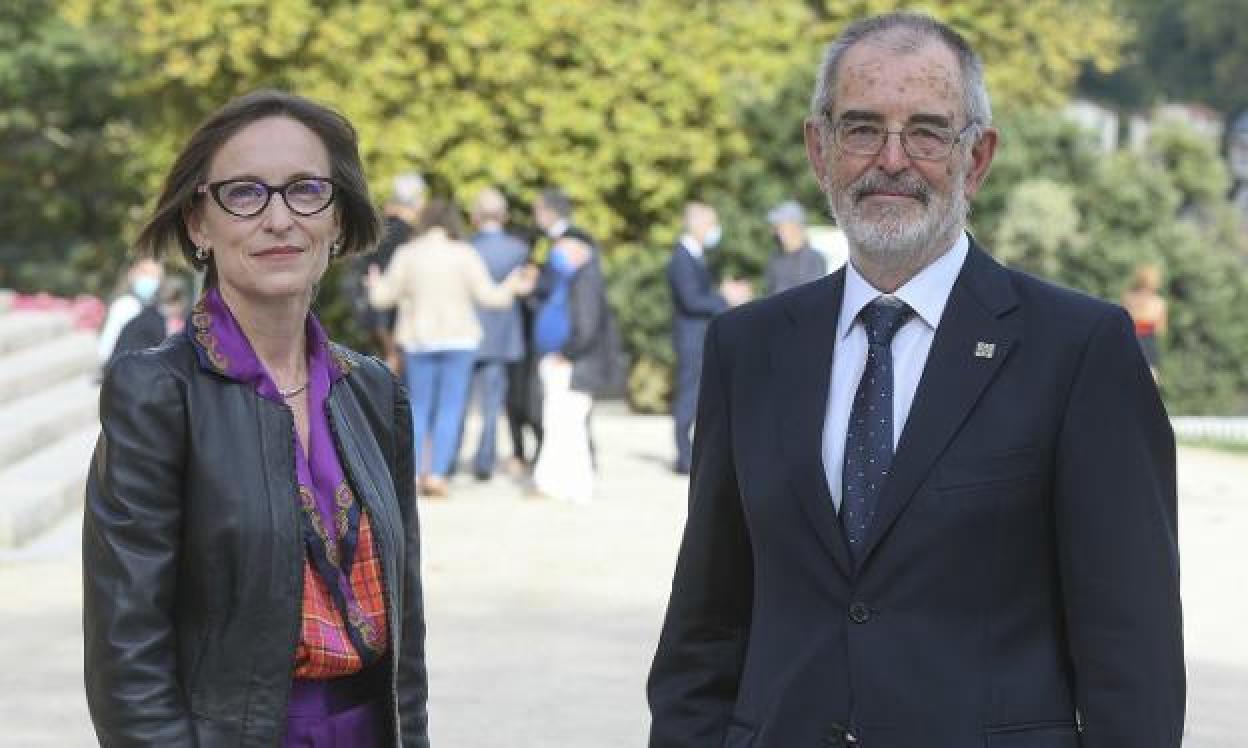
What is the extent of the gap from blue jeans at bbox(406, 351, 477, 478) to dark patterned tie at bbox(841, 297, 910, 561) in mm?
11667

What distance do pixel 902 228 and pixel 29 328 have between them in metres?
17.7

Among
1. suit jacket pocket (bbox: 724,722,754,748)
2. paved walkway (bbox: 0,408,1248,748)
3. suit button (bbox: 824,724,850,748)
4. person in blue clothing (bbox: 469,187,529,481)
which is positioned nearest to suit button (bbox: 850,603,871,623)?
suit button (bbox: 824,724,850,748)

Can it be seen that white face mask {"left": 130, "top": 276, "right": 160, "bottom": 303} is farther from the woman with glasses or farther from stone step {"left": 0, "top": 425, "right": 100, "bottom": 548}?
the woman with glasses

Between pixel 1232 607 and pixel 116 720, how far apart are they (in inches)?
365

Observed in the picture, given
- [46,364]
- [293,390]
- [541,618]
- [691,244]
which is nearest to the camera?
[293,390]

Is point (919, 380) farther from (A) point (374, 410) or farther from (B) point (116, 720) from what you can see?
(B) point (116, 720)

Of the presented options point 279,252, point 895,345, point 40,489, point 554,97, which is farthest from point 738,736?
point 554,97

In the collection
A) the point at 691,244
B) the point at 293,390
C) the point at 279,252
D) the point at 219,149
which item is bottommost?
the point at 691,244

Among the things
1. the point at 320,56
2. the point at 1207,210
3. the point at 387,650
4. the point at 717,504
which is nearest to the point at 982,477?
the point at 717,504

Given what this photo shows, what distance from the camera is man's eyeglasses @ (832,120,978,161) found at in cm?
376

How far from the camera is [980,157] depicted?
152 inches

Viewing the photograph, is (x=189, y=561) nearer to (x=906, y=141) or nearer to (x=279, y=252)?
(x=279, y=252)

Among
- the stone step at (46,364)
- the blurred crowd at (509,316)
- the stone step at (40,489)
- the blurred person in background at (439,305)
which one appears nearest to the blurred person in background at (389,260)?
the blurred crowd at (509,316)

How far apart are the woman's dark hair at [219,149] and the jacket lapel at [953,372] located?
948 mm
